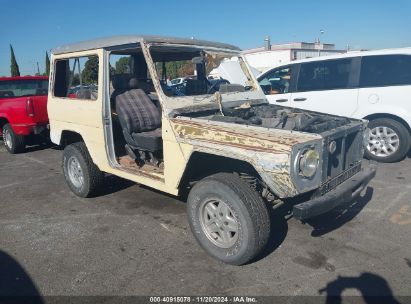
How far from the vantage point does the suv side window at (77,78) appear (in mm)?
4588

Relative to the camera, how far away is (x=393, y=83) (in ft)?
20.1

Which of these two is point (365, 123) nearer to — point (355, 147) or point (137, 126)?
point (355, 147)

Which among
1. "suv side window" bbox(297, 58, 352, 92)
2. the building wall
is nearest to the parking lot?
"suv side window" bbox(297, 58, 352, 92)

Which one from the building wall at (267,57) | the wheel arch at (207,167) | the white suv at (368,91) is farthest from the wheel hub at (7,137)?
the building wall at (267,57)

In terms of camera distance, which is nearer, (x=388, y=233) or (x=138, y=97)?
(x=388, y=233)

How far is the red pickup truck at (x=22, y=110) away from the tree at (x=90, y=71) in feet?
11.8

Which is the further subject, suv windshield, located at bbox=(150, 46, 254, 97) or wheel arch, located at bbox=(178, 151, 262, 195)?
suv windshield, located at bbox=(150, 46, 254, 97)

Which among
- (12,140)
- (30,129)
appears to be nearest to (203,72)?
(30,129)

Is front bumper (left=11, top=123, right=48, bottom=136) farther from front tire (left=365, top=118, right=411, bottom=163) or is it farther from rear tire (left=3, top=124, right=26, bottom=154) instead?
front tire (left=365, top=118, right=411, bottom=163)

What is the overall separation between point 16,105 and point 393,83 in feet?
25.9

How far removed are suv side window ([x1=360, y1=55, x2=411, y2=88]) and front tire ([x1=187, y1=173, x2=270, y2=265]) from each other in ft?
14.7

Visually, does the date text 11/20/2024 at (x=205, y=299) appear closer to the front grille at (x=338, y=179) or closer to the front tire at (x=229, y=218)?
the front tire at (x=229, y=218)

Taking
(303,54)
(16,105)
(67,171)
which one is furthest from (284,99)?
(303,54)

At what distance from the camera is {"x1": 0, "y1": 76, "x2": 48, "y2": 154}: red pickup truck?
795 cm
